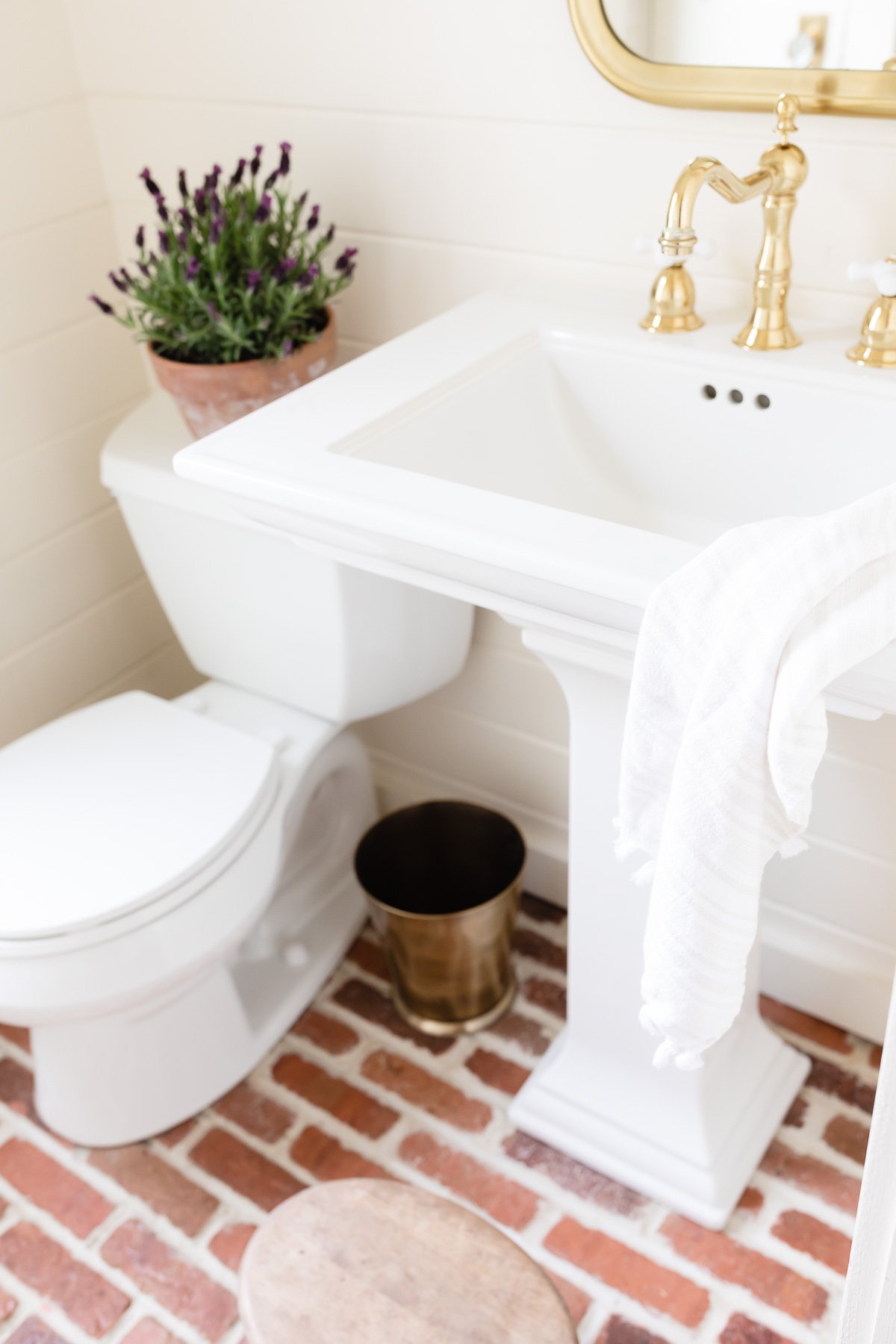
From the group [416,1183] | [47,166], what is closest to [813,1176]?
[416,1183]

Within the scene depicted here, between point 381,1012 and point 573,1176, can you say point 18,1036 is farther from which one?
point 573,1176

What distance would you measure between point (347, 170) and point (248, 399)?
307 mm

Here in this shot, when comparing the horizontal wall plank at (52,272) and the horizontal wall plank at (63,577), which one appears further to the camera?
the horizontal wall plank at (63,577)

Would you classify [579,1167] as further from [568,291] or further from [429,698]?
[568,291]

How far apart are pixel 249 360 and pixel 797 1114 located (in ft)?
3.61

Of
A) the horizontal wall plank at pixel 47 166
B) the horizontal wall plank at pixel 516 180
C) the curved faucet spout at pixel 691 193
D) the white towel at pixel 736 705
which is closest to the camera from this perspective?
the white towel at pixel 736 705

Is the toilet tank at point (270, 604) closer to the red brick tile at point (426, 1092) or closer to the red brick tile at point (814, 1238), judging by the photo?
the red brick tile at point (426, 1092)

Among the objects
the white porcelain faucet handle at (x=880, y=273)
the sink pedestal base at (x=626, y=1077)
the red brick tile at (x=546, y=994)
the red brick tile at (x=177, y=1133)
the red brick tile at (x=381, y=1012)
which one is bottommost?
the red brick tile at (x=381, y=1012)

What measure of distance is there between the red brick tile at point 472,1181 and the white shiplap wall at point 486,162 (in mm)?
458

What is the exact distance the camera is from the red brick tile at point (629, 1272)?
1.27m

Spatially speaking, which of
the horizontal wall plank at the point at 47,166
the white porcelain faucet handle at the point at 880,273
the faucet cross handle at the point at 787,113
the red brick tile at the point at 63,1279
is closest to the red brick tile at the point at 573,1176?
the red brick tile at the point at 63,1279

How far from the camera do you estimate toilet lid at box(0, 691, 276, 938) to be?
125cm

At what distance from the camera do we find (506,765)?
171 cm

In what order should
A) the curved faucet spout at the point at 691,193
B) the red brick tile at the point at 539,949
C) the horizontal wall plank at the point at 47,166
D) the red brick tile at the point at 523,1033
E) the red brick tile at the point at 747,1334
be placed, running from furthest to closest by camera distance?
the red brick tile at the point at 539,949
the red brick tile at the point at 523,1033
the horizontal wall plank at the point at 47,166
the red brick tile at the point at 747,1334
the curved faucet spout at the point at 691,193
